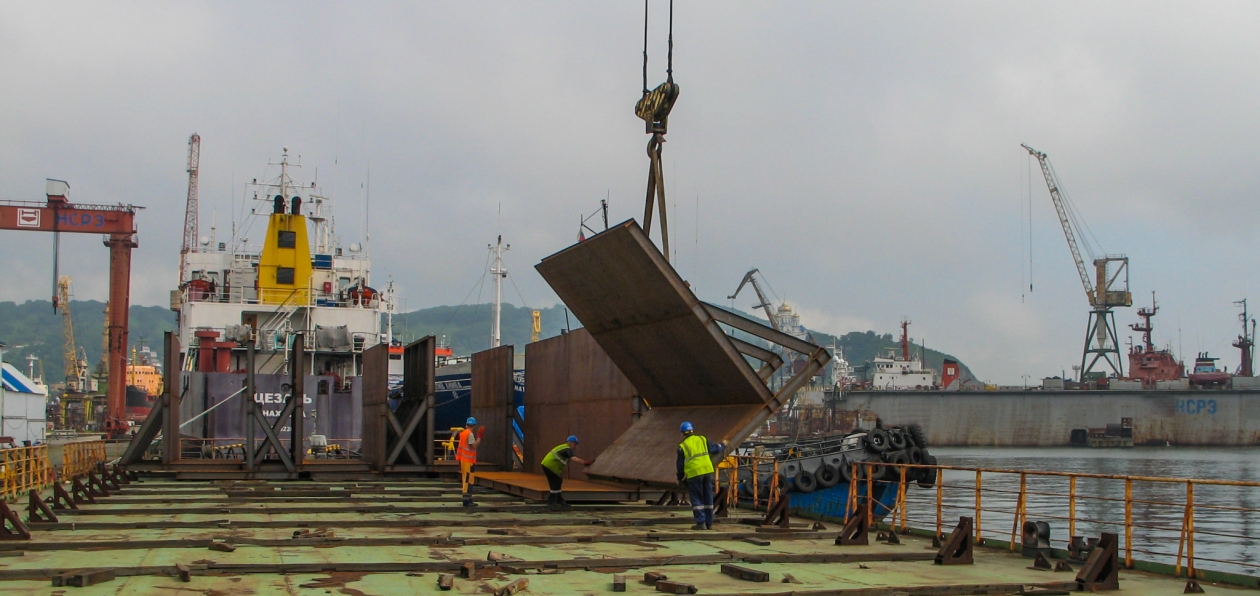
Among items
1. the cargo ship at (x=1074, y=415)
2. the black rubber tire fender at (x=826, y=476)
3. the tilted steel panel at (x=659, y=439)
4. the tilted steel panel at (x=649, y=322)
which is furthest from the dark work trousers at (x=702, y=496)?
the cargo ship at (x=1074, y=415)

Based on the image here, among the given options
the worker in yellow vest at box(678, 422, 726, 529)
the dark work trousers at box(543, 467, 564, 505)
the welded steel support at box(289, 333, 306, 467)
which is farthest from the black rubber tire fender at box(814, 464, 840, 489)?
the worker in yellow vest at box(678, 422, 726, 529)

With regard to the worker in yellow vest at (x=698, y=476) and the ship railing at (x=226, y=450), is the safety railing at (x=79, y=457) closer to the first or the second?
the ship railing at (x=226, y=450)

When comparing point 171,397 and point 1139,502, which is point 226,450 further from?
point 1139,502

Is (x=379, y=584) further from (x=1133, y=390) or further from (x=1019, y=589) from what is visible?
(x=1133, y=390)

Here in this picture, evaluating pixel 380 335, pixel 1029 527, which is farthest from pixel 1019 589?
pixel 380 335

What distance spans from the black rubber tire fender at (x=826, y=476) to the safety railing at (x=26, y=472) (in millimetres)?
15954

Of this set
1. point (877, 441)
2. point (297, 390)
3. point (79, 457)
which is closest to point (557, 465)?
point (297, 390)

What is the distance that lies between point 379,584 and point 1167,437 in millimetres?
108968

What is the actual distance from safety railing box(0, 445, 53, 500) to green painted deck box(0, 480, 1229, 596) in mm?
5260

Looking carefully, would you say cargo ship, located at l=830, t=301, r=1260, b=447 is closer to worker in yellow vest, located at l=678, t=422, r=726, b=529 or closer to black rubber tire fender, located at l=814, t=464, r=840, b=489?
black rubber tire fender, located at l=814, t=464, r=840, b=489

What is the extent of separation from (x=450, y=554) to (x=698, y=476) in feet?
11.4

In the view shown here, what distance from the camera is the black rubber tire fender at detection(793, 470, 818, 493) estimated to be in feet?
78.6

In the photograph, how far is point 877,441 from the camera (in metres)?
24.3

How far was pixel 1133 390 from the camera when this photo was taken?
104062 mm
